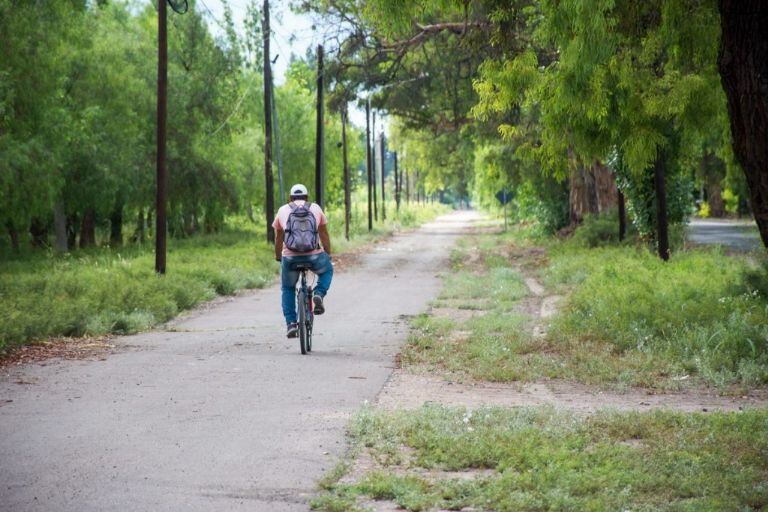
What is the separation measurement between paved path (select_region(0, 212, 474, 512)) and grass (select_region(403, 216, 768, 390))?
1171 mm

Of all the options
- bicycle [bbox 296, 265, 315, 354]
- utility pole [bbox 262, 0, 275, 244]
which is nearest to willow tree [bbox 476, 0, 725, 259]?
bicycle [bbox 296, 265, 315, 354]

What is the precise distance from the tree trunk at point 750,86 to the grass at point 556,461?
1.59 meters

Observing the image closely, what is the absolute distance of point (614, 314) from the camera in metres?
13.0

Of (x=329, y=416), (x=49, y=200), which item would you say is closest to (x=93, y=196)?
(x=49, y=200)

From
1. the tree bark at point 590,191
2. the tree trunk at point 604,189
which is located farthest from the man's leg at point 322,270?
the tree trunk at point 604,189

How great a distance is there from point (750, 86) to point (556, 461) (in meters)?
2.82

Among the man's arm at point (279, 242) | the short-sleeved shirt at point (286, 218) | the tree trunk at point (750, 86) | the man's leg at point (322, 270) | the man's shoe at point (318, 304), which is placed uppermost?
the tree trunk at point (750, 86)

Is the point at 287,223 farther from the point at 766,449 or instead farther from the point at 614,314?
the point at 766,449

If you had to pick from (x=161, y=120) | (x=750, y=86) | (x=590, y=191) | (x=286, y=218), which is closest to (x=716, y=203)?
(x=590, y=191)

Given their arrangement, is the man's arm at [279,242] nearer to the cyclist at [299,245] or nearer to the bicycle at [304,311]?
the cyclist at [299,245]

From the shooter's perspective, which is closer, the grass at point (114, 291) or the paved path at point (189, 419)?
the paved path at point (189, 419)

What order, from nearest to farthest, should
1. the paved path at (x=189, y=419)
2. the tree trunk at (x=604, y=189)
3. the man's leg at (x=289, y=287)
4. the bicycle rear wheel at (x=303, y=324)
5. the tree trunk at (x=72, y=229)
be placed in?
the paved path at (x=189, y=419), the bicycle rear wheel at (x=303, y=324), the man's leg at (x=289, y=287), the tree trunk at (x=604, y=189), the tree trunk at (x=72, y=229)

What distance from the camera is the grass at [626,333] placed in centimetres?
1033

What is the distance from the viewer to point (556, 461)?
254 inches
